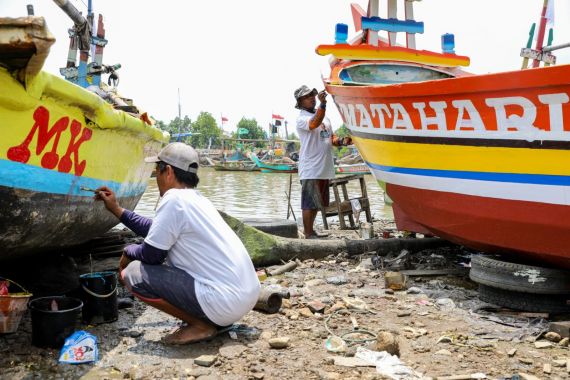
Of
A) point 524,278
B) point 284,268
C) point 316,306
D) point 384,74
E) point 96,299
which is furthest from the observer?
point 384,74

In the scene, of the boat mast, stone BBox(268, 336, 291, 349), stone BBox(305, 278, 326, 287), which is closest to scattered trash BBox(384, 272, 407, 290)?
stone BBox(305, 278, 326, 287)

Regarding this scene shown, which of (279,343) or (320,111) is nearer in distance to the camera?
(279,343)

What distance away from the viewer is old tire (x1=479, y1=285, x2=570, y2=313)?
354 centimetres

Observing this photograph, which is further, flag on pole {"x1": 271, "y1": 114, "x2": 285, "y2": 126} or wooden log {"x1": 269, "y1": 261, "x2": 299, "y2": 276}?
flag on pole {"x1": 271, "y1": 114, "x2": 285, "y2": 126}

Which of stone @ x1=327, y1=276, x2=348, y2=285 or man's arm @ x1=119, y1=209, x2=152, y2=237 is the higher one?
man's arm @ x1=119, y1=209, x2=152, y2=237

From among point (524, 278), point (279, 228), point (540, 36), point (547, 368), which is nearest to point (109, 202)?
point (547, 368)

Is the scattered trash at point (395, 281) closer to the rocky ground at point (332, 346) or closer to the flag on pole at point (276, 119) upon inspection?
the rocky ground at point (332, 346)

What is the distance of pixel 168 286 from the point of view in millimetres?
2938

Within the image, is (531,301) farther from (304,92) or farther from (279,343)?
(304,92)

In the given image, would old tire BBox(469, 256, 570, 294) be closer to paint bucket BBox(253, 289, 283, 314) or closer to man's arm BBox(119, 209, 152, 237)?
paint bucket BBox(253, 289, 283, 314)

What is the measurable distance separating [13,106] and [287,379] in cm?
198

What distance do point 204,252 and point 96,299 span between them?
2.78 ft

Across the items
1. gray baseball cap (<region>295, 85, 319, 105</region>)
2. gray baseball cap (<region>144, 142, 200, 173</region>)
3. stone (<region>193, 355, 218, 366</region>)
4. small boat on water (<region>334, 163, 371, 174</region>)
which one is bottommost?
small boat on water (<region>334, 163, 371, 174</region>)

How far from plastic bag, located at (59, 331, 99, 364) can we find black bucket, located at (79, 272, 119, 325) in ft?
1.65
